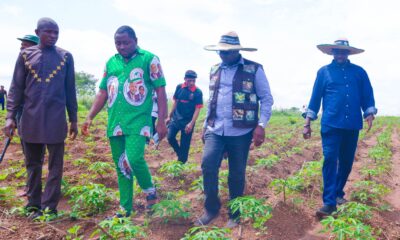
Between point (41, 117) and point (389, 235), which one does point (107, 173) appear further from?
point (389, 235)

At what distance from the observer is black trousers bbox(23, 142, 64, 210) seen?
12.0 ft

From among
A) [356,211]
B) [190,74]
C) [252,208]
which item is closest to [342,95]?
[356,211]

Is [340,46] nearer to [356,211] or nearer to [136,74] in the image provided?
[356,211]

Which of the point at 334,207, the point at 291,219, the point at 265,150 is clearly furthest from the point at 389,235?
the point at 265,150

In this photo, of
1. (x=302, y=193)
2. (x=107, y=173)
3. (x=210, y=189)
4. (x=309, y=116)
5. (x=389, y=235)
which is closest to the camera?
(x=389, y=235)

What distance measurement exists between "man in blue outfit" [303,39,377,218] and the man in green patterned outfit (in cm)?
178

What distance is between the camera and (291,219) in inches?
153

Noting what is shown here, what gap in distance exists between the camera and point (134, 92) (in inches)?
143

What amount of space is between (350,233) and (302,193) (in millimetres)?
2291

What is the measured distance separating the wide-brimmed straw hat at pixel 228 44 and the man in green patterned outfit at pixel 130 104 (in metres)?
0.57

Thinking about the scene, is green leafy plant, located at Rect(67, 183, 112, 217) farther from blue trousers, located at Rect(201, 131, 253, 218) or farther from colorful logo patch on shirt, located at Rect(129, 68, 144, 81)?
colorful logo patch on shirt, located at Rect(129, 68, 144, 81)

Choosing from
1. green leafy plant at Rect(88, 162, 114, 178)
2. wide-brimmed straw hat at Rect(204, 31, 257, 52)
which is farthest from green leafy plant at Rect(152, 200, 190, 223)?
wide-brimmed straw hat at Rect(204, 31, 257, 52)

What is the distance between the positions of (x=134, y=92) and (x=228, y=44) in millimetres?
1023

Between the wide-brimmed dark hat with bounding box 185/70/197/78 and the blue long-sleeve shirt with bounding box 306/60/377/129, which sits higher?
the wide-brimmed dark hat with bounding box 185/70/197/78
